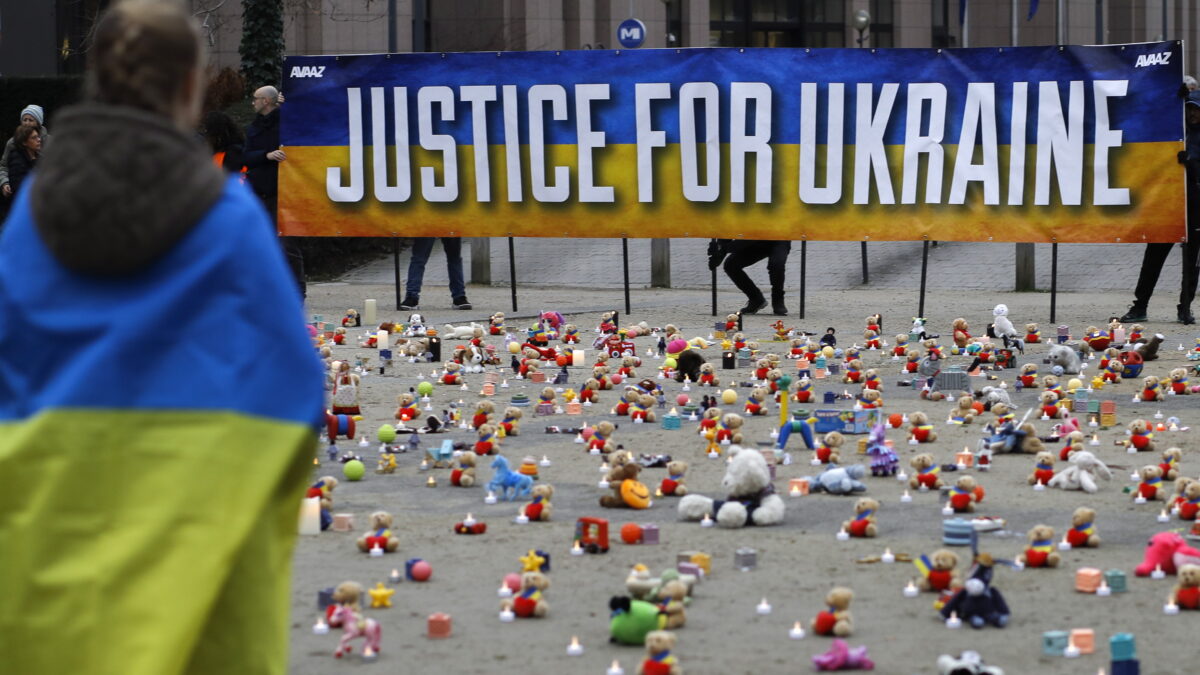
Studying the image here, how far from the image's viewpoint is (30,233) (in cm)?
322

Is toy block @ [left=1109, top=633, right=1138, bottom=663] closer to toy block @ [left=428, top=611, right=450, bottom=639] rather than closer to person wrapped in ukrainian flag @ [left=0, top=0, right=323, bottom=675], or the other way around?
toy block @ [left=428, top=611, right=450, bottom=639]

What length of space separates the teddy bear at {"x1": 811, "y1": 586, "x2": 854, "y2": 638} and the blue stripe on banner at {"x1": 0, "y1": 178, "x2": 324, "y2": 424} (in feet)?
8.78

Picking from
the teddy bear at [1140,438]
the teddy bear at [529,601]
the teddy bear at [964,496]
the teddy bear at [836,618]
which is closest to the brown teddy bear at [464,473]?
the teddy bear at [964,496]

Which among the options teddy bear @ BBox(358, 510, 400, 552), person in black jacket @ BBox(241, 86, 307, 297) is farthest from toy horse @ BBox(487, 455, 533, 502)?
person in black jacket @ BBox(241, 86, 307, 297)

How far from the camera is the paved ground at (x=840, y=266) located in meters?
20.5

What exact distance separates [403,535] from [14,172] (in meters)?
9.57

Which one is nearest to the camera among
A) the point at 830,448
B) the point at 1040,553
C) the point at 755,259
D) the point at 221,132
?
the point at 1040,553

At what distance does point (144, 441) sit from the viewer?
3139mm

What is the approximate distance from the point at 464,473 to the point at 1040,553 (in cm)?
272

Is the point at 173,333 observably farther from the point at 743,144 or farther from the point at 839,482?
the point at 743,144

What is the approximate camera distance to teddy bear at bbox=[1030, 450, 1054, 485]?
7.98m

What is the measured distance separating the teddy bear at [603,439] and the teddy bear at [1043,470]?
2.04 metres

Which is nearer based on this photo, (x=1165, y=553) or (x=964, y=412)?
(x=1165, y=553)

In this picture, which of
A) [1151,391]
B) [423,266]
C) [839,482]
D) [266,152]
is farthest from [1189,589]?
[423,266]
